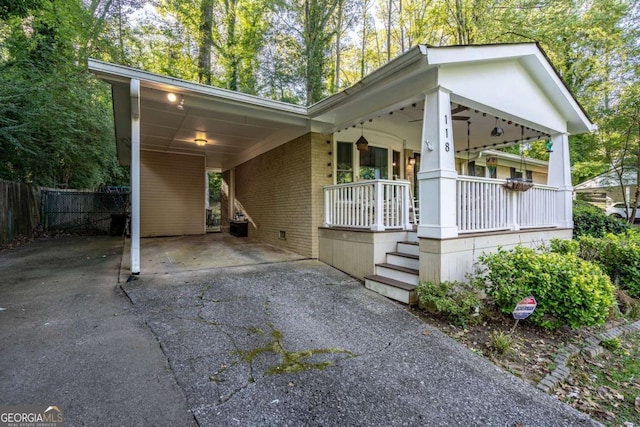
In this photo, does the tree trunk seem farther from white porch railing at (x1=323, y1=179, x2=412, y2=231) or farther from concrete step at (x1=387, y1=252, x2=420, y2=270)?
concrete step at (x1=387, y1=252, x2=420, y2=270)

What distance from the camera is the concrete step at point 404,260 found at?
464 centimetres

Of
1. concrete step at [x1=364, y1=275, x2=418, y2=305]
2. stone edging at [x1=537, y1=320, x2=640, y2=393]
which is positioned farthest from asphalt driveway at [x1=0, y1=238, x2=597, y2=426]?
stone edging at [x1=537, y1=320, x2=640, y2=393]

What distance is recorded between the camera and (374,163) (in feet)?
24.3

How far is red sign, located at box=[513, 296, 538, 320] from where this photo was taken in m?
3.34

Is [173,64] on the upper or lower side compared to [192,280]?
upper

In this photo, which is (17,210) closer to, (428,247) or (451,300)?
(428,247)

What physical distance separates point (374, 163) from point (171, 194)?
280 inches

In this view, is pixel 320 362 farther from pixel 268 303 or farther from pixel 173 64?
pixel 173 64

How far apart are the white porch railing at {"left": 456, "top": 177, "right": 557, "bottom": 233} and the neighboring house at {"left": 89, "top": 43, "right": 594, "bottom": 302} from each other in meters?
0.03

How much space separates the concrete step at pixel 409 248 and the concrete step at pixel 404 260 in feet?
0.44

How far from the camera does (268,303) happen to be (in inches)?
156

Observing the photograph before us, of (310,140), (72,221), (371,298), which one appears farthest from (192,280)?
(72,221)

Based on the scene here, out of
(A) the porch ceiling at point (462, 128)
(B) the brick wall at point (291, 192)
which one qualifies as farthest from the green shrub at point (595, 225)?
(B) the brick wall at point (291, 192)

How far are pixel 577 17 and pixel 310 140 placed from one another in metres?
12.8
